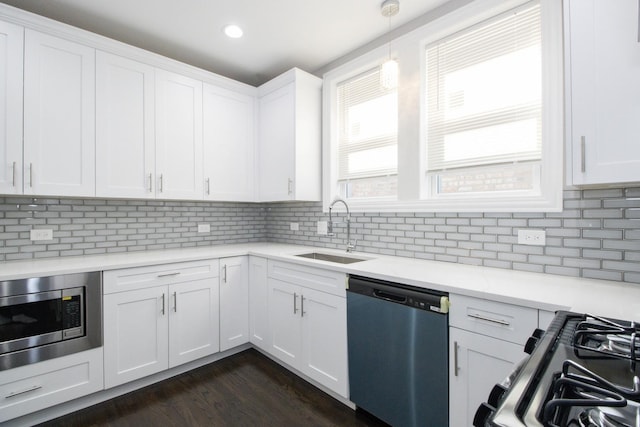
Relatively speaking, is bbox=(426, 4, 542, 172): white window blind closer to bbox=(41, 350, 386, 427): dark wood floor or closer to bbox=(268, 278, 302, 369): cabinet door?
bbox=(268, 278, 302, 369): cabinet door

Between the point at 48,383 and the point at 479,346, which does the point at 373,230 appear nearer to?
the point at 479,346

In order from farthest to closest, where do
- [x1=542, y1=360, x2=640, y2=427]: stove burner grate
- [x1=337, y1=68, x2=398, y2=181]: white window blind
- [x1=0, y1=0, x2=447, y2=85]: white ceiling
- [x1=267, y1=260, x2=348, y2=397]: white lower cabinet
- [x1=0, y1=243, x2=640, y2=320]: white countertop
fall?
1. [x1=337, y1=68, x2=398, y2=181]: white window blind
2. [x1=0, y1=0, x2=447, y2=85]: white ceiling
3. [x1=267, y1=260, x2=348, y2=397]: white lower cabinet
4. [x1=0, y1=243, x2=640, y2=320]: white countertop
5. [x1=542, y1=360, x2=640, y2=427]: stove burner grate

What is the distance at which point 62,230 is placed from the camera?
8.01ft

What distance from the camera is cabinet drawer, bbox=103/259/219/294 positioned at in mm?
2117

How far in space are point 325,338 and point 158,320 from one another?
1.28 m

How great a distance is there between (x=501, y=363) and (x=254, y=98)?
312cm

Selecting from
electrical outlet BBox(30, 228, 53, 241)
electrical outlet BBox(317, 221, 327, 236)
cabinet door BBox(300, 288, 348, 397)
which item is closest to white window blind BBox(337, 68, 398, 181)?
electrical outlet BBox(317, 221, 327, 236)

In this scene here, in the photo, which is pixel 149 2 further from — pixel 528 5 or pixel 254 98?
pixel 528 5

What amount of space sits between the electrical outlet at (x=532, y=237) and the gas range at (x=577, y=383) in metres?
0.91

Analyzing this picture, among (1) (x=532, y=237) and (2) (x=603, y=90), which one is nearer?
(2) (x=603, y=90)

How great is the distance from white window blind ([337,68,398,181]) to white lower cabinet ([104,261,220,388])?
5.21 feet

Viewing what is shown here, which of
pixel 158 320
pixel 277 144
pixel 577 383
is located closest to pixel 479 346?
pixel 577 383

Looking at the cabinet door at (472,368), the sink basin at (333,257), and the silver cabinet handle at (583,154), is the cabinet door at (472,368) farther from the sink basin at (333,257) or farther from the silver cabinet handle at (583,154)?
the sink basin at (333,257)

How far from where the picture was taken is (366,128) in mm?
2777
